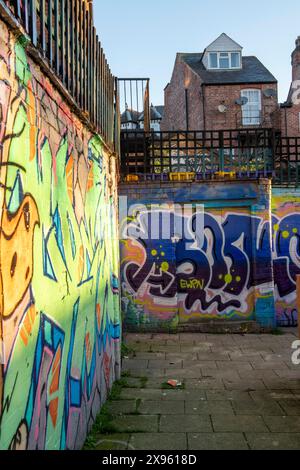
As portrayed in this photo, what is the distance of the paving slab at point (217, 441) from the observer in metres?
3.94

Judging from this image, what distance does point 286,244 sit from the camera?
372 inches

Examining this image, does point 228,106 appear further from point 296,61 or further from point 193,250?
point 193,250

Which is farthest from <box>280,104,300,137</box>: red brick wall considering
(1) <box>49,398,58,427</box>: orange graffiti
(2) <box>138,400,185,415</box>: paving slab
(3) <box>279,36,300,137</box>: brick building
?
(1) <box>49,398,58,427</box>: orange graffiti

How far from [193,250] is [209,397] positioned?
418 cm

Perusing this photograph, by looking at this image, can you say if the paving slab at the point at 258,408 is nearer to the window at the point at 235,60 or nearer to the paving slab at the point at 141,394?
the paving slab at the point at 141,394

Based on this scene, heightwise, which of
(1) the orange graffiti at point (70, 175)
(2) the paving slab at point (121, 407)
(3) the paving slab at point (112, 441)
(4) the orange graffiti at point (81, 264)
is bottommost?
(2) the paving slab at point (121, 407)

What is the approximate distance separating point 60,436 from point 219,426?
6.47 feet

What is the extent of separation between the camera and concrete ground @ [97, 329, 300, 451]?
4.11 meters

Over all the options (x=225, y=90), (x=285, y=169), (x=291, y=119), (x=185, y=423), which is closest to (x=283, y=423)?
(x=185, y=423)

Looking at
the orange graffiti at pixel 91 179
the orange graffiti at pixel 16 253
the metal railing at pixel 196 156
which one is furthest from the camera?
the metal railing at pixel 196 156

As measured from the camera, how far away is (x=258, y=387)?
18.5 feet

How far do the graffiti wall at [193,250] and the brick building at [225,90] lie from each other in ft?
43.9

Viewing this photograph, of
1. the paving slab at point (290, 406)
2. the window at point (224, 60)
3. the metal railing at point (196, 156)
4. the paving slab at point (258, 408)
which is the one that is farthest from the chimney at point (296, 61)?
the paving slab at point (258, 408)
